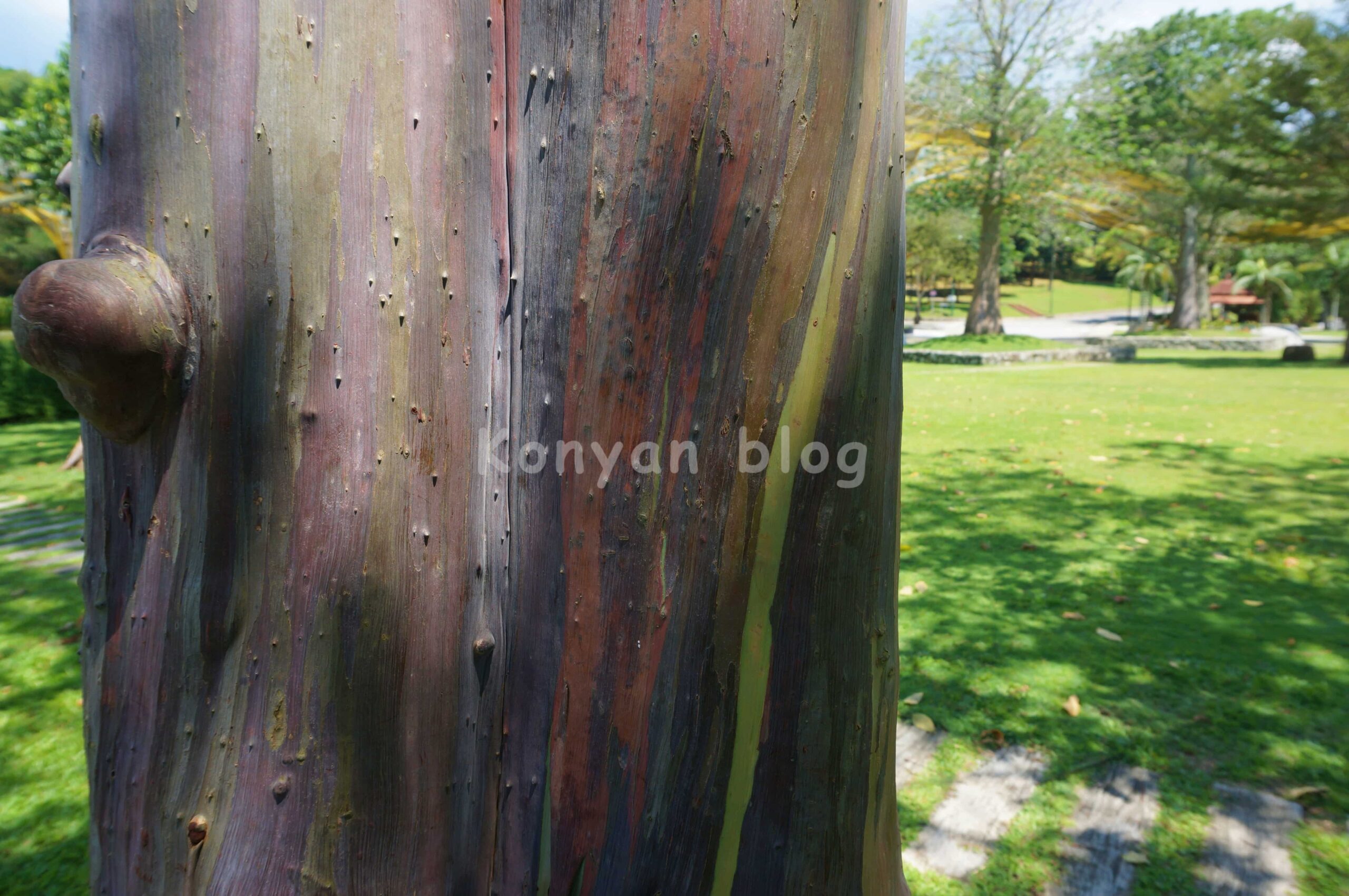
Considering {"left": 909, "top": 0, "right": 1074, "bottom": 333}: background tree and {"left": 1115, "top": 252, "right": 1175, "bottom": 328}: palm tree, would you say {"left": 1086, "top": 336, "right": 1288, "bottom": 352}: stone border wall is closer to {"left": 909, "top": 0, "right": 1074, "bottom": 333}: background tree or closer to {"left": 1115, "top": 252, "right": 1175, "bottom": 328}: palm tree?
{"left": 909, "top": 0, "right": 1074, "bottom": 333}: background tree

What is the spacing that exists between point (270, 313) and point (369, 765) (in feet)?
2.52

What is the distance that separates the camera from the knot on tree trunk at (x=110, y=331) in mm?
1268

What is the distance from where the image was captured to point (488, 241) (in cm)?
149

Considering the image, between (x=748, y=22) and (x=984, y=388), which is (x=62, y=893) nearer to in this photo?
(x=748, y=22)

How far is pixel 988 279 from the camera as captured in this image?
2538 cm

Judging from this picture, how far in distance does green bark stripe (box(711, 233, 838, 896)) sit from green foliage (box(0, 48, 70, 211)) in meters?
15.0

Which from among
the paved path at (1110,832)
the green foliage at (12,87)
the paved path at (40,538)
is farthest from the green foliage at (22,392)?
the paved path at (1110,832)

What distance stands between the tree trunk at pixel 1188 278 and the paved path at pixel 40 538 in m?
33.6

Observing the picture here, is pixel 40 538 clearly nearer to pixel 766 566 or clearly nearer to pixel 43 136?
pixel 766 566

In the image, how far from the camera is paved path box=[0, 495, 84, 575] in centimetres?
614

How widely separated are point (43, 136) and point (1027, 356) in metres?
20.7

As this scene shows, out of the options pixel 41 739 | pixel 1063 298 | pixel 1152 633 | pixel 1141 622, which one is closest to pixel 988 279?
pixel 1141 622

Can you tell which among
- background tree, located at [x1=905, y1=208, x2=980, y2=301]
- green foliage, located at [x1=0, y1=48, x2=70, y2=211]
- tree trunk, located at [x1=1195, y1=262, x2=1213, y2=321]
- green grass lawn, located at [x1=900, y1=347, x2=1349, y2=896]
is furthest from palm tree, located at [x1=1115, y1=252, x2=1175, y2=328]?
green foliage, located at [x1=0, y1=48, x2=70, y2=211]

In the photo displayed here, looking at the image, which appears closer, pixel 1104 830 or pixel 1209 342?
pixel 1104 830
